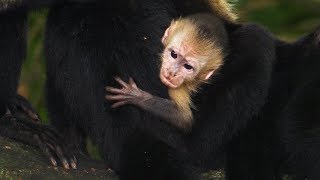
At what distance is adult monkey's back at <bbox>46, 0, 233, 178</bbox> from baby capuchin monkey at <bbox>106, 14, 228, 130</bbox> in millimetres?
44

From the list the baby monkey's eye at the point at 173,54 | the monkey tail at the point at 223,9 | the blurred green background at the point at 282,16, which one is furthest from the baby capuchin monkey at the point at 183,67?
the blurred green background at the point at 282,16

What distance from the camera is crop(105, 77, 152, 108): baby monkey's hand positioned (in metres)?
3.06

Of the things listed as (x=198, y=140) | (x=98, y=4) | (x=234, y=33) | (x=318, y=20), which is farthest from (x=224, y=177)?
(x=318, y=20)

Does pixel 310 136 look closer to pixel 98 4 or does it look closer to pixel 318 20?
pixel 98 4

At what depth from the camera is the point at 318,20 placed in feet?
16.5

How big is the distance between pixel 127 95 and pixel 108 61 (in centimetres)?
14

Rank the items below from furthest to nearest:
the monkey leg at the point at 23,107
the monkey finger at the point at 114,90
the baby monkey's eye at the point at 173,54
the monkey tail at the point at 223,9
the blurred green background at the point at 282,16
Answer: the blurred green background at the point at 282,16
the monkey leg at the point at 23,107
the monkey tail at the point at 223,9
the baby monkey's eye at the point at 173,54
the monkey finger at the point at 114,90

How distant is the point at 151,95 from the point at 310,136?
57cm

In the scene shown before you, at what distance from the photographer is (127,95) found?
10.0 ft

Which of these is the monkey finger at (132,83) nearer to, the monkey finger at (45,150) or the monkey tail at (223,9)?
the monkey finger at (45,150)

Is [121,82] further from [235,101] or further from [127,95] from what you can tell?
[235,101]

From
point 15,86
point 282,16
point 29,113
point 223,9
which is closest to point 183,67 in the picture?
point 223,9

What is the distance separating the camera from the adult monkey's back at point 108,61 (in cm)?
311

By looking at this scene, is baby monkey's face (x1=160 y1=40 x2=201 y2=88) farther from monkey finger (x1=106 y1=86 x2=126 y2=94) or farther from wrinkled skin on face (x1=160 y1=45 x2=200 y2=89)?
monkey finger (x1=106 y1=86 x2=126 y2=94)
